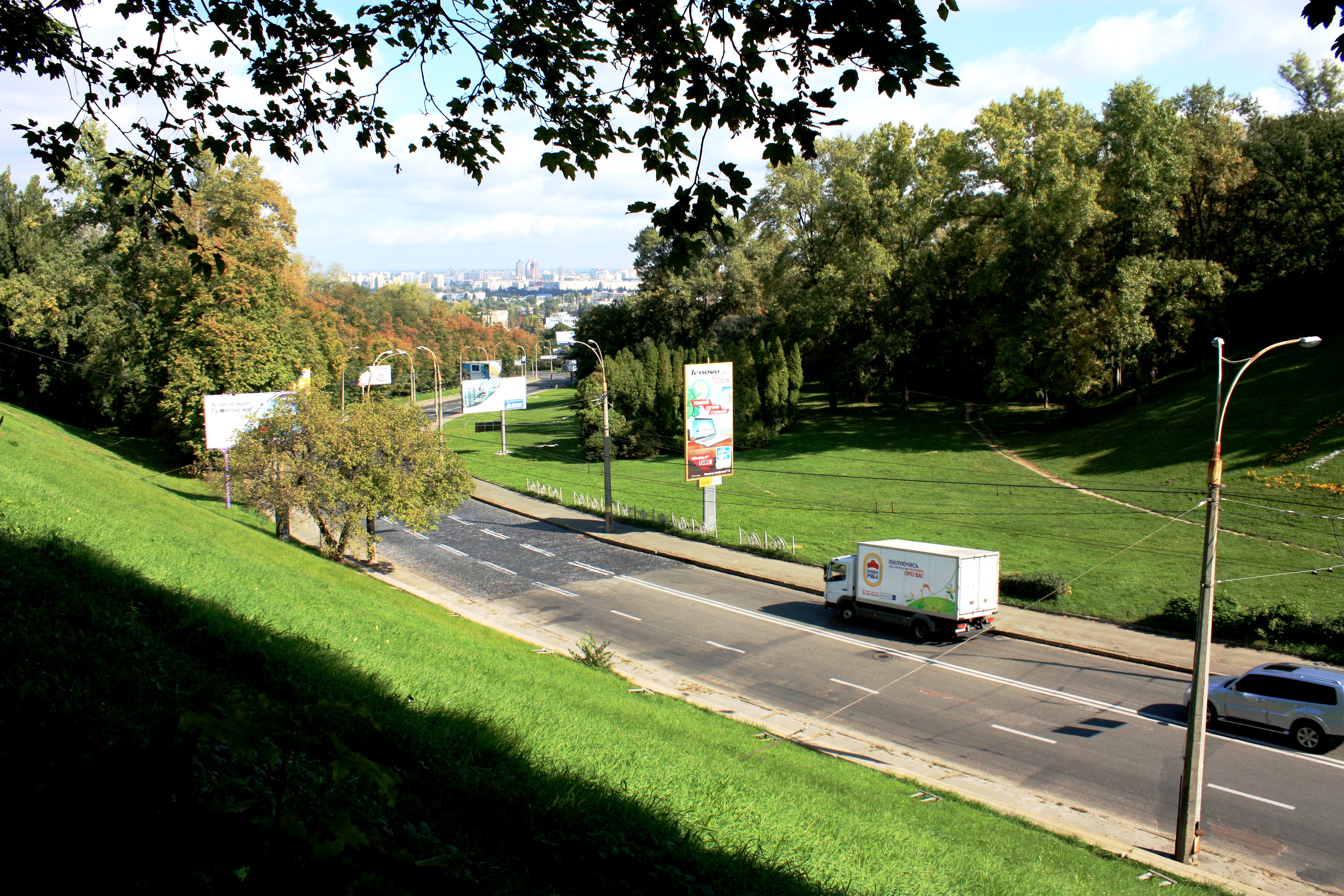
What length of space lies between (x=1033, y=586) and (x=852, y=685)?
33.3 ft

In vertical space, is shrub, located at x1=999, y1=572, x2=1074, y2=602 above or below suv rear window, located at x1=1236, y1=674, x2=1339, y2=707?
below

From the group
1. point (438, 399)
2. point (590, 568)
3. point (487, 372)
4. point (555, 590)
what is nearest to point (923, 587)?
point (555, 590)

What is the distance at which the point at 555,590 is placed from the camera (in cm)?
2967

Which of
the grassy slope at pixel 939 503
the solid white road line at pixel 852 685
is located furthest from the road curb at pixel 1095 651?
the solid white road line at pixel 852 685

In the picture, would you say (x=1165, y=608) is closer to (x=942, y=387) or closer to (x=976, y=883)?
(x=976, y=883)

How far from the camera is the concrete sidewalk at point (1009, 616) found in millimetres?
21766

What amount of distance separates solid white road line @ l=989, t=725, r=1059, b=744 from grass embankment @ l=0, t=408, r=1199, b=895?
458 centimetres

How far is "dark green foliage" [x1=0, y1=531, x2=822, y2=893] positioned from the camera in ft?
10.4

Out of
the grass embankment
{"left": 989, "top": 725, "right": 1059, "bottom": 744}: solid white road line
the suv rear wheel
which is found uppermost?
the grass embankment

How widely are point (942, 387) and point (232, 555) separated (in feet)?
209

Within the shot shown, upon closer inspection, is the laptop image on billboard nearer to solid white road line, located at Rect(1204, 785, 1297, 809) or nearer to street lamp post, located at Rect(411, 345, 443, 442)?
street lamp post, located at Rect(411, 345, 443, 442)

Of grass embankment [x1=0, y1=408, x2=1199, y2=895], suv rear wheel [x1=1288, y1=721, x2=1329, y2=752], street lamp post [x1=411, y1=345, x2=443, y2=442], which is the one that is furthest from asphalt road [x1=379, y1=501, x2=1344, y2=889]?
street lamp post [x1=411, y1=345, x2=443, y2=442]

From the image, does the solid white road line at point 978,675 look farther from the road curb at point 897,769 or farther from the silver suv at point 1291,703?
the road curb at point 897,769

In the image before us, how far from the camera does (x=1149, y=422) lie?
45500 mm
